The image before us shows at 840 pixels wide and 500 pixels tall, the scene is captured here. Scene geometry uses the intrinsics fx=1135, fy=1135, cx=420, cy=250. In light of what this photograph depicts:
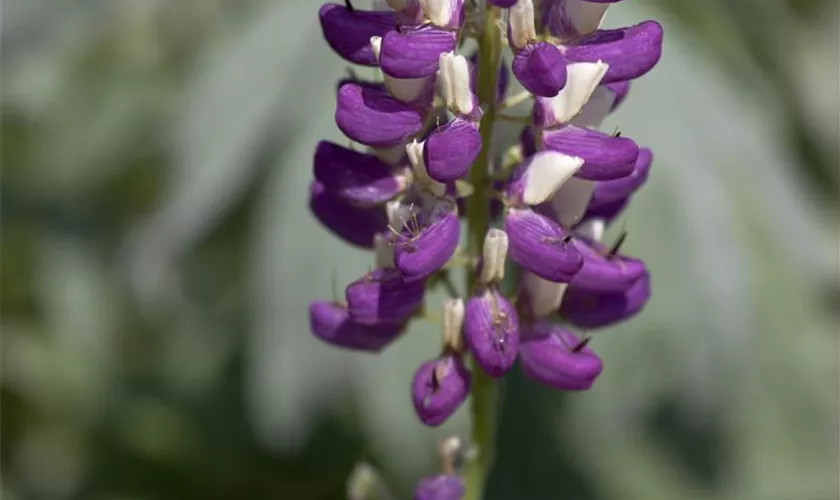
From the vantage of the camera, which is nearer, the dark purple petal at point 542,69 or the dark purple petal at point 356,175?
the dark purple petal at point 542,69

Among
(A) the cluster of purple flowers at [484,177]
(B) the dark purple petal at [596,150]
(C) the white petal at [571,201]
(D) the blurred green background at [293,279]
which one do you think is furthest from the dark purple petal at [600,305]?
(D) the blurred green background at [293,279]

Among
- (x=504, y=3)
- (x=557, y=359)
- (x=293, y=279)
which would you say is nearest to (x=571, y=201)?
(x=557, y=359)

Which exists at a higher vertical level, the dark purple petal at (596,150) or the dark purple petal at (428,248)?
the dark purple petal at (596,150)

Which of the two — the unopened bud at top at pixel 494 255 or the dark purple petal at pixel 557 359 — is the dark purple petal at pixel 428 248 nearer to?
the unopened bud at top at pixel 494 255

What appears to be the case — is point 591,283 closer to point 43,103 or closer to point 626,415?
point 626,415

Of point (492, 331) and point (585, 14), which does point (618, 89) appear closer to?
point (585, 14)

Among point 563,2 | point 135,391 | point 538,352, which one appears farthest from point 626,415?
point 135,391

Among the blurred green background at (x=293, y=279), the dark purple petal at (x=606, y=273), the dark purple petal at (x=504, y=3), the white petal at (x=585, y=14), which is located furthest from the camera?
the blurred green background at (x=293, y=279)
